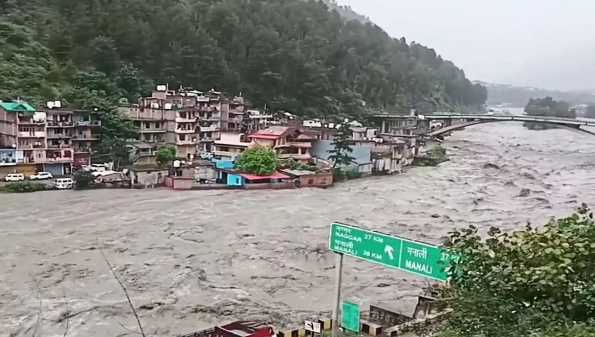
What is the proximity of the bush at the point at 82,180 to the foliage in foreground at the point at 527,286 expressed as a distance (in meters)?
14.0

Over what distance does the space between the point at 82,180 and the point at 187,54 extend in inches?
458

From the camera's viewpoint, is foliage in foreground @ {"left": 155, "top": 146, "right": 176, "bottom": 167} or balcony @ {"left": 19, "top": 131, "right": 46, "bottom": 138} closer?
balcony @ {"left": 19, "top": 131, "right": 46, "bottom": 138}

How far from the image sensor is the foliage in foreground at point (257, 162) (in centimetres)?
1773

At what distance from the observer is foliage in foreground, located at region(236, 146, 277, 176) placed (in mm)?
17734

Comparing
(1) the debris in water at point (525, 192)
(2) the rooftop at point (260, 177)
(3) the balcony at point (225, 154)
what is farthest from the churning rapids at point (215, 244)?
(3) the balcony at point (225, 154)

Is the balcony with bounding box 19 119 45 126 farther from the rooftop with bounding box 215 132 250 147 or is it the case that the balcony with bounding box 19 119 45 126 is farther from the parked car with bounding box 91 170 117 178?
the rooftop with bounding box 215 132 250 147

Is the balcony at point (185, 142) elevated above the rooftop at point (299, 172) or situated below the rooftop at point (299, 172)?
above

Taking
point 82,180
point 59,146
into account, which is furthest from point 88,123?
point 82,180

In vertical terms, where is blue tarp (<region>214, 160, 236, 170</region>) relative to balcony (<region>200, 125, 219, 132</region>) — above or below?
below

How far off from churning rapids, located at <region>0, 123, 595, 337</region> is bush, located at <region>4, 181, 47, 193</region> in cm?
43

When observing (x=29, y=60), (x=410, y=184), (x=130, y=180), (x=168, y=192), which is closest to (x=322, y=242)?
(x=168, y=192)

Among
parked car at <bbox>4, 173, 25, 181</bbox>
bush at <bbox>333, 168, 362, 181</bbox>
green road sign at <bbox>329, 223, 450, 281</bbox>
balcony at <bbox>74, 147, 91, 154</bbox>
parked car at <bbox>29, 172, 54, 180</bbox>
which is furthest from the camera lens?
bush at <bbox>333, 168, 362, 181</bbox>

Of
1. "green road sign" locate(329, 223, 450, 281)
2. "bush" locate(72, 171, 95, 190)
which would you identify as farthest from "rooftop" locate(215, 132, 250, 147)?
"green road sign" locate(329, 223, 450, 281)

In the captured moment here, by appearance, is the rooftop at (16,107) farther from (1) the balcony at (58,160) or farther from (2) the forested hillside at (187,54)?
(2) the forested hillside at (187,54)
